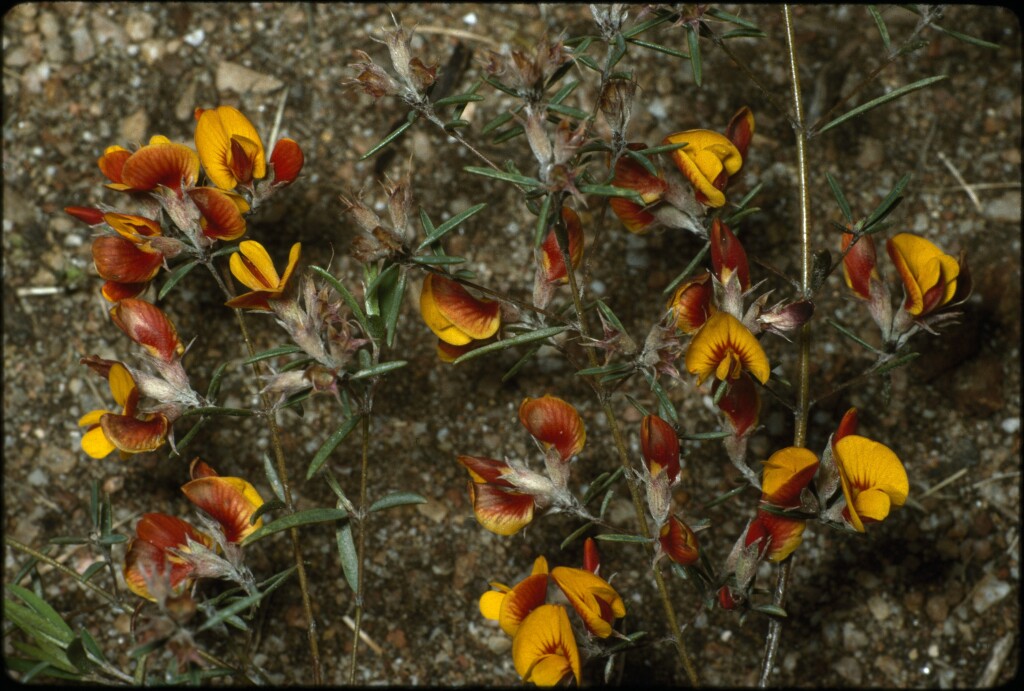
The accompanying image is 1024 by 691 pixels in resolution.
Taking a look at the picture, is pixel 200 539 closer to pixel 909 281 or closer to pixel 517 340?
pixel 517 340

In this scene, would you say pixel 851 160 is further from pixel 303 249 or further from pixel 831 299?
pixel 303 249

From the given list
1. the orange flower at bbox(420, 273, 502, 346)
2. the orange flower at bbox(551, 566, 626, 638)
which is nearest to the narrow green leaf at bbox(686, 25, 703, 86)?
the orange flower at bbox(420, 273, 502, 346)

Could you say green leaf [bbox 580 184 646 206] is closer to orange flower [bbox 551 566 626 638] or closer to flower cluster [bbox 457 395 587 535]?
flower cluster [bbox 457 395 587 535]

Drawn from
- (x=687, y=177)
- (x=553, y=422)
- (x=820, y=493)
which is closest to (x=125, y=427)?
(x=553, y=422)

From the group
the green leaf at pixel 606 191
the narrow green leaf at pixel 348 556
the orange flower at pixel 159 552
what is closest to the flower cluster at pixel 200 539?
the orange flower at pixel 159 552

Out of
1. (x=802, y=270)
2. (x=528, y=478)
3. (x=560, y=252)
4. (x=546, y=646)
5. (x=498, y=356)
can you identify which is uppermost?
(x=560, y=252)

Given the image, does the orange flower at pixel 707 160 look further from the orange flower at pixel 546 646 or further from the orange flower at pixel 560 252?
the orange flower at pixel 546 646

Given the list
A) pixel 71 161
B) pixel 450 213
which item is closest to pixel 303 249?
pixel 450 213
